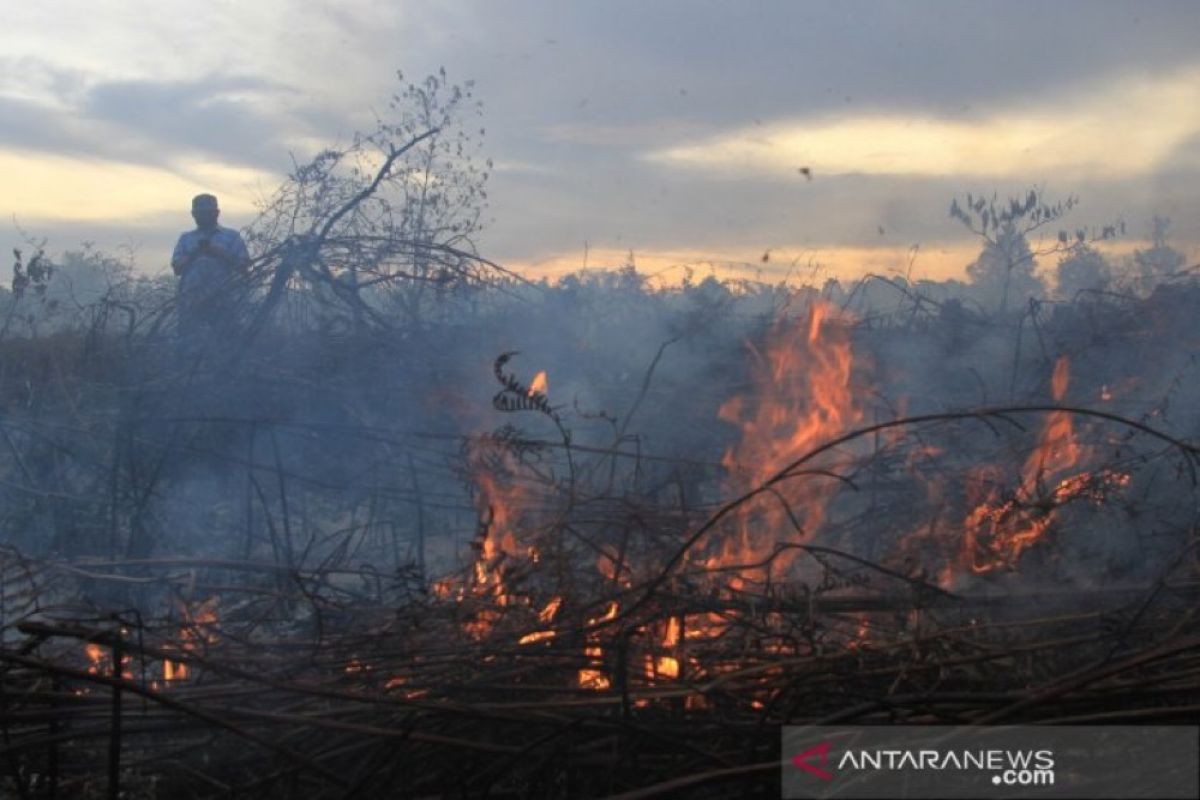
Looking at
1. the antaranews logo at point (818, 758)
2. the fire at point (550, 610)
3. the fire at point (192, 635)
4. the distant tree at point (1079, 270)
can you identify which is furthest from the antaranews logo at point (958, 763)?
the distant tree at point (1079, 270)

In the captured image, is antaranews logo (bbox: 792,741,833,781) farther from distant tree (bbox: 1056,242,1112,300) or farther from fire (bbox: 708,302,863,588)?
distant tree (bbox: 1056,242,1112,300)

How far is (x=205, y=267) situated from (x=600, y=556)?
4.68 m

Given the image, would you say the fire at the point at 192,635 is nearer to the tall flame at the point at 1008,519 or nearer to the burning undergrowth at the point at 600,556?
the burning undergrowth at the point at 600,556

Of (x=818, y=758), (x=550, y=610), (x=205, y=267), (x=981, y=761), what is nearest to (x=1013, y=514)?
(x=550, y=610)

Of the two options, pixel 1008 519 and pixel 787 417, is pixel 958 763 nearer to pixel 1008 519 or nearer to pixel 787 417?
pixel 1008 519

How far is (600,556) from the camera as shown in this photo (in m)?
5.03

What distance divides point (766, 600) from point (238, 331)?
15.3ft

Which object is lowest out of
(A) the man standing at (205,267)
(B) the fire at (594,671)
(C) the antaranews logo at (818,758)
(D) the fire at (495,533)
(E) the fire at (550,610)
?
(C) the antaranews logo at (818,758)

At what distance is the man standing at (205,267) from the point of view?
7348 mm

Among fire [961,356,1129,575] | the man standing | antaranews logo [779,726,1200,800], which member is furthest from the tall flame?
the man standing

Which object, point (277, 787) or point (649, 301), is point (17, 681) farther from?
point (649, 301)

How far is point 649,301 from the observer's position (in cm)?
940

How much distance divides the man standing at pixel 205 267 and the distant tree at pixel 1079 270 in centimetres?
911

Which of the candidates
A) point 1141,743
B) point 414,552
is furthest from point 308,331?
point 1141,743
